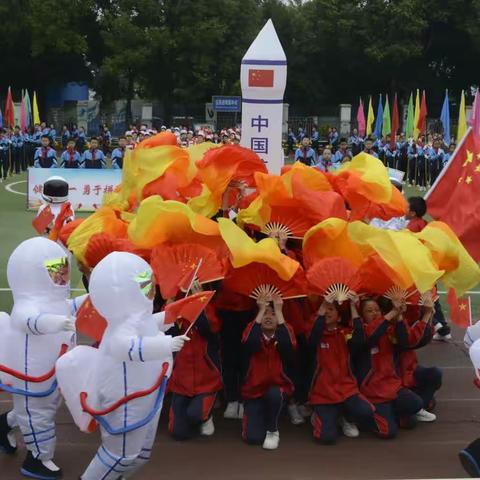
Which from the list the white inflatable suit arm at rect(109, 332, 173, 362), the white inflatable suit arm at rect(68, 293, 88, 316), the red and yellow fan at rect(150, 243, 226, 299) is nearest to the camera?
the white inflatable suit arm at rect(109, 332, 173, 362)

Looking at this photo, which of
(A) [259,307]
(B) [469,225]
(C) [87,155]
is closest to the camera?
(A) [259,307]

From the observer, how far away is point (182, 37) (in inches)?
1499

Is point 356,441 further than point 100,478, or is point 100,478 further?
point 356,441

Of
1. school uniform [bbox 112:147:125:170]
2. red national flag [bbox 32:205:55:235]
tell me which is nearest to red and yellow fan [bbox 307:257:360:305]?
red national flag [bbox 32:205:55:235]

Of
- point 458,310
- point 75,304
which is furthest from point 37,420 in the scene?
point 458,310

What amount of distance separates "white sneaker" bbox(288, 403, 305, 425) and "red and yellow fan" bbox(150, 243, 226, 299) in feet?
3.84

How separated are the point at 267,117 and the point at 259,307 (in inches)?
90.5

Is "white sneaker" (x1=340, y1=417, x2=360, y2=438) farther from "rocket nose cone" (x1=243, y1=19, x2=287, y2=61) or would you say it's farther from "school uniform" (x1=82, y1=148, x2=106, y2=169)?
"school uniform" (x1=82, y1=148, x2=106, y2=169)

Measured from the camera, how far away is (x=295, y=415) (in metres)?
5.63

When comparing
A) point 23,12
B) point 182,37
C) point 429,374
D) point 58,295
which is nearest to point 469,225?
point 429,374

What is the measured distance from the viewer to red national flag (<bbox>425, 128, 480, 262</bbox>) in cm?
668

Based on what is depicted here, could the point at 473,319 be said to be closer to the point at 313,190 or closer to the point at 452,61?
the point at 313,190

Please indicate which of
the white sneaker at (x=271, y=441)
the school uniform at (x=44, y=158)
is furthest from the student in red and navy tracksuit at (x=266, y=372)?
the school uniform at (x=44, y=158)

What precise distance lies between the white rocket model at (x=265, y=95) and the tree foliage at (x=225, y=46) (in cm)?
3179
